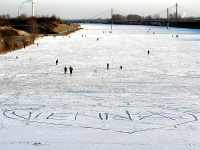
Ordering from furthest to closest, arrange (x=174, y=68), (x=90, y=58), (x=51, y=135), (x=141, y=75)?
(x=90, y=58) → (x=174, y=68) → (x=141, y=75) → (x=51, y=135)

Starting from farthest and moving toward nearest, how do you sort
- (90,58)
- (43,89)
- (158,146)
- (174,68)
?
(90,58) → (174,68) → (43,89) → (158,146)

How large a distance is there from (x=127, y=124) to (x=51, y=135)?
1433 mm

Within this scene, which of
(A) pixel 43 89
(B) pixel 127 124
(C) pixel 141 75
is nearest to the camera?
(B) pixel 127 124

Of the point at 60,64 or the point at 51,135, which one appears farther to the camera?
the point at 60,64

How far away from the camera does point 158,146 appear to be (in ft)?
20.6

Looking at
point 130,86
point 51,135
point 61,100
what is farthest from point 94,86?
point 51,135

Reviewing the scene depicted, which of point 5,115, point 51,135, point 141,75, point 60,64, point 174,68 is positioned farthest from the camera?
point 60,64

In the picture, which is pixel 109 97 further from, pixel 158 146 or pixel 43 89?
pixel 158 146

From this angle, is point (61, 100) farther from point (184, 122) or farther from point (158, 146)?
point (158, 146)

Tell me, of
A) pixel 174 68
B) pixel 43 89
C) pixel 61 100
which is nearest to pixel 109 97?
pixel 61 100

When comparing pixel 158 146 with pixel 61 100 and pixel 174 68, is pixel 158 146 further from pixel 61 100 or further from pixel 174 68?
pixel 174 68

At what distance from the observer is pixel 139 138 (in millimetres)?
6668

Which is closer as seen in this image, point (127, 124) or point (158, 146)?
point (158, 146)

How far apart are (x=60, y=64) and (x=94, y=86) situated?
5.71 m
